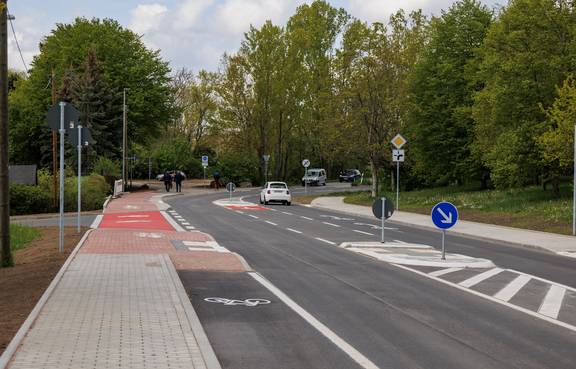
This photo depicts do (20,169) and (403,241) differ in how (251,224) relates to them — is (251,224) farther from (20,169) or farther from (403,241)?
(20,169)

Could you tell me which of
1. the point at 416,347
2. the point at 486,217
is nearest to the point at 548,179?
the point at 486,217

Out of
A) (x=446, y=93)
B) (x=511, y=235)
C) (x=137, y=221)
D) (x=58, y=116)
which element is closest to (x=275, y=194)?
(x=446, y=93)

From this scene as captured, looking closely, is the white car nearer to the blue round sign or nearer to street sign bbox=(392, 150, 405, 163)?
street sign bbox=(392, 150, 405, 163)

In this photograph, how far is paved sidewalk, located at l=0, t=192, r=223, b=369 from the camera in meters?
6.81

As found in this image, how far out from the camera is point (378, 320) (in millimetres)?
9469

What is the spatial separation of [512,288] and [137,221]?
1878cm

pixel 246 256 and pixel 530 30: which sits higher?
pixel 530 30

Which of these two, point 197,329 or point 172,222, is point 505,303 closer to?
point 197,329

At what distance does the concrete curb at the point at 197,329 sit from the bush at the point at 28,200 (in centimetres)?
2646

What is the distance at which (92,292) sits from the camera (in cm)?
1080

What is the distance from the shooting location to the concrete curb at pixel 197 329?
268 inches

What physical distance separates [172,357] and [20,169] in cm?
3627

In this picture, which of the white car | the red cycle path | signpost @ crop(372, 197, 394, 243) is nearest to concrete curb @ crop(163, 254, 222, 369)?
signpost @ crop(372, 197, 394, 243)

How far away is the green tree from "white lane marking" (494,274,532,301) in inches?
801
